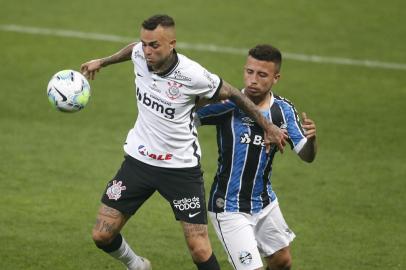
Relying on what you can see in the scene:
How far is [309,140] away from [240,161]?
657 millimetres

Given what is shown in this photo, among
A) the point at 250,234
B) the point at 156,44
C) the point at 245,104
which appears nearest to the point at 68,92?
the point at 156,44

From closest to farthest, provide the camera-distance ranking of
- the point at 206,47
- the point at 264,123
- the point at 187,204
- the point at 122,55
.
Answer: the point at 264,123
the point at 187,204
the point at 122,55
the point at 206,47

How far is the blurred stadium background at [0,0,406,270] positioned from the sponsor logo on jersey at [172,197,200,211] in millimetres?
1655

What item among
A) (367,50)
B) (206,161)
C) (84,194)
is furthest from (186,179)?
(367,50)

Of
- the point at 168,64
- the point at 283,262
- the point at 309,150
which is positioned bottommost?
the point at 283,262

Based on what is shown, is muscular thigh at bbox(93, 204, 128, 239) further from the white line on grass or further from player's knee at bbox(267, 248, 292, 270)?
the white line on grass

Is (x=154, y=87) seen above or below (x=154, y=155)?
above

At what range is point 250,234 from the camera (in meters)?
8.57

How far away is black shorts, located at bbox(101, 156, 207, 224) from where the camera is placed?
29.1 feet

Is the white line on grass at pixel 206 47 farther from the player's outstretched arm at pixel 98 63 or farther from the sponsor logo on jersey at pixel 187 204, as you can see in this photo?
the sponsor logo on jersey at pixel 187 204

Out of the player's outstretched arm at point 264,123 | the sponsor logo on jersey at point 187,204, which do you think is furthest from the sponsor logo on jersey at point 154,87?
the sponsor logo on jersey at point 187,204

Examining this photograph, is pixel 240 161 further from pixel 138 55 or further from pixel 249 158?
pixel 138 55

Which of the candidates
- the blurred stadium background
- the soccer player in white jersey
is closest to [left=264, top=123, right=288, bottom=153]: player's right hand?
the soccer player in white jersey

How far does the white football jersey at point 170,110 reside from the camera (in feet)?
28.8
